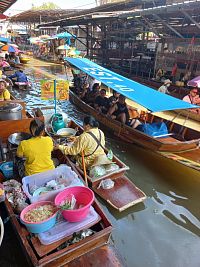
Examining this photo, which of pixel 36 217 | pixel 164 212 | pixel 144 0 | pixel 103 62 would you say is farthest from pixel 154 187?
pixel 103 62

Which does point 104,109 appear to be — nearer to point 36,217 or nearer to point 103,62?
point 36,217

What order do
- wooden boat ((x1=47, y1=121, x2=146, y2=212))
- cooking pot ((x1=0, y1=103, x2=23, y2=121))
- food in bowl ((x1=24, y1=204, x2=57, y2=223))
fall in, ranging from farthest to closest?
cooking pot ((x1=0, y1=103, x2=23, y2=121)) < wooden boat ((x1=47, y1=121, x2=146, y2=212)) < food in bowl ((x1=24, y1=204, x2=57, y2=223))

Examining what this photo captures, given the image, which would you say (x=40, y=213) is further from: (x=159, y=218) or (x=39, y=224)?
(x=159, y=218)

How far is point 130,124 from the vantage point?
7.75 metres

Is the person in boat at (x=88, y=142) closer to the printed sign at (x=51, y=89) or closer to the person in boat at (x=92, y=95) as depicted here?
the printed sign at (x=51, y=89)

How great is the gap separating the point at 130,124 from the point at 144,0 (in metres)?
8.20

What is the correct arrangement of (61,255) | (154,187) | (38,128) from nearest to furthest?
(61,255) < (38,128) < (154,187)

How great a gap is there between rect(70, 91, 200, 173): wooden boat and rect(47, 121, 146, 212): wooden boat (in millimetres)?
1833

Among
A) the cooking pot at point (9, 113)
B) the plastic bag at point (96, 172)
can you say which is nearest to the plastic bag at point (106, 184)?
the plastic bag at point (96, 172)

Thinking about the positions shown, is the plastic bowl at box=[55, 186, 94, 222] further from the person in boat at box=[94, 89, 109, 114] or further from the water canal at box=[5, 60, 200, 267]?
the person in boat at box=[94, 89, 109, 114]

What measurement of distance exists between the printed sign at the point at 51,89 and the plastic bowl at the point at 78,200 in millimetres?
4118

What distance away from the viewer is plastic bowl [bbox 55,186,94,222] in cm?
315

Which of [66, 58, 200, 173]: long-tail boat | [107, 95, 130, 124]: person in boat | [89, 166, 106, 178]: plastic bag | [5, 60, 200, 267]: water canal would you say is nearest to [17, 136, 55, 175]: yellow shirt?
[89, 166, 106, 178]: plastic bag

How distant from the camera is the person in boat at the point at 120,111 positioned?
791 cm
